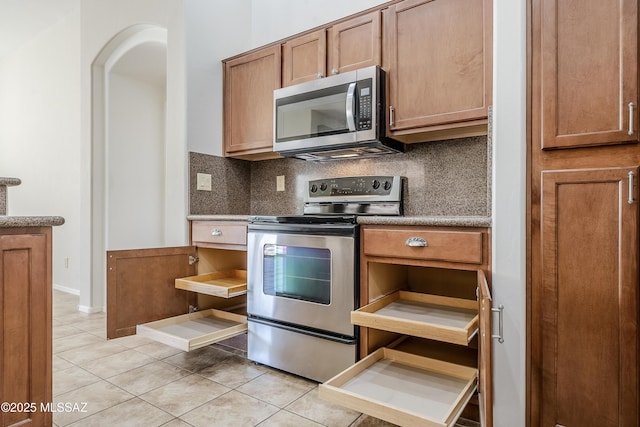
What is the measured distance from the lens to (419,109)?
200cm

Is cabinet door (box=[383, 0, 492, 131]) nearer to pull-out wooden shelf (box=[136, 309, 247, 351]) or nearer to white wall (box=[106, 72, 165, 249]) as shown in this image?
pull-out wooden shelf (box=[136, 309, 247, 351])

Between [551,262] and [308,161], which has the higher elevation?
[308,161]

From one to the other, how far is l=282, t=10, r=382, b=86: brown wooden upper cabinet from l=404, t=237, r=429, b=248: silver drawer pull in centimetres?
107

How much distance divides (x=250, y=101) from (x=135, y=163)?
1.61 metres

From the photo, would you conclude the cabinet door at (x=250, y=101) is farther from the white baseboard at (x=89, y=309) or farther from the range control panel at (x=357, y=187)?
the white baseboard at (x=89, y=309)

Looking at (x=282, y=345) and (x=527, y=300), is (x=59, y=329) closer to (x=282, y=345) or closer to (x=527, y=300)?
(x=282, y=345)

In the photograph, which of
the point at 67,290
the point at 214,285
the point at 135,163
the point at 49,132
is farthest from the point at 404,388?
the point at 49,132

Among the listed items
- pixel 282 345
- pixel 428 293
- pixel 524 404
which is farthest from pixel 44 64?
pixel 524 404

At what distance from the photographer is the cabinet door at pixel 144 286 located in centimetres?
204

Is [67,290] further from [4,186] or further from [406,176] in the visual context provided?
[406,176]

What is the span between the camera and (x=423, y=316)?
176 cm

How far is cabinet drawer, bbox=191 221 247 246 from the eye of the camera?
7.64ft

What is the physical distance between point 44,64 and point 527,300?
→ 5598 mm

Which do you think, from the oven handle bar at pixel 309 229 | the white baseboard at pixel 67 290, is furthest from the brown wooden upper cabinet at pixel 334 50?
the white baseboard at pixel 67 290
